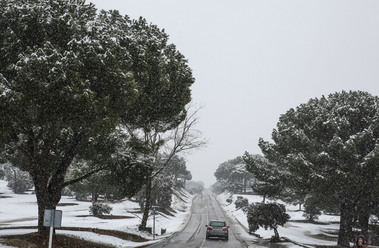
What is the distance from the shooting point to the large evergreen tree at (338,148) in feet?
68.1

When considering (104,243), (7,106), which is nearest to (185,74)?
(7,106)

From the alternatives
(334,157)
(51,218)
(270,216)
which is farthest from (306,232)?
(51,218)

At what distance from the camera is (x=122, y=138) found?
1773 cm

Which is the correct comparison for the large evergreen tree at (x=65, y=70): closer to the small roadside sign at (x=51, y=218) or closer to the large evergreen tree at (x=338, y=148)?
the small roadside sign at (x=51, y=218)

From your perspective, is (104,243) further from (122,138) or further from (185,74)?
(185,74)

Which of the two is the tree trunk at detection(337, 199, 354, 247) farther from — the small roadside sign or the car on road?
the small roadside sign

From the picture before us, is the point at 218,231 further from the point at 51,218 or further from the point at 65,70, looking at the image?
the point at 65,70

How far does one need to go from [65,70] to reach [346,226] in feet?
72.4

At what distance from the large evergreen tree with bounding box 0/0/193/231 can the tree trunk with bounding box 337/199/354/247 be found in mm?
17785

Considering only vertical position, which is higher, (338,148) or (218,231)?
(338,148)

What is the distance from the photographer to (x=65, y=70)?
35.1 feet

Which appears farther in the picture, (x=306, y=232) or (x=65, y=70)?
(x=306, y=232)

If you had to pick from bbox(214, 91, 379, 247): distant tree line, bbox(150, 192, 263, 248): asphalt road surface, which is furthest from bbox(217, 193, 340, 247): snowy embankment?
bbox(214, 91, 379, 247): distant tree line

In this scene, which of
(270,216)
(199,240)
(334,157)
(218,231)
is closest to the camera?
(334,157)
